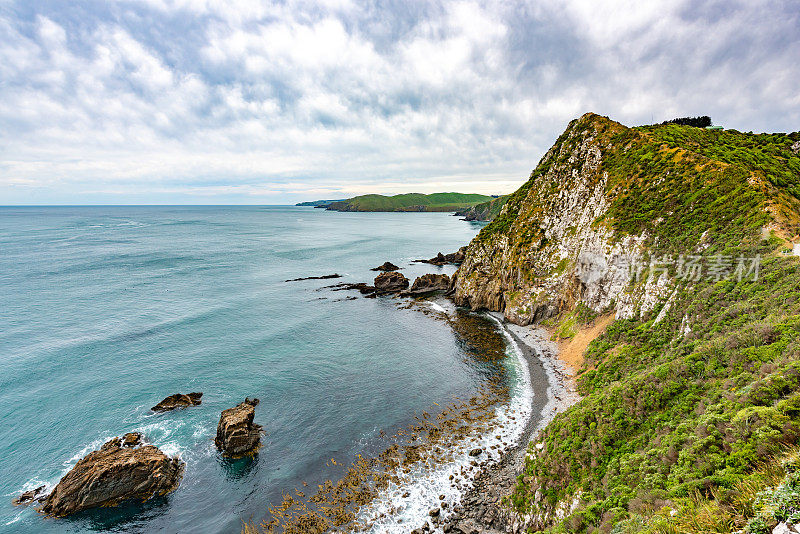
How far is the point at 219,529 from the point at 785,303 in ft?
128

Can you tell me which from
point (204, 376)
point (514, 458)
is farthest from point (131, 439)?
point (514, 458)

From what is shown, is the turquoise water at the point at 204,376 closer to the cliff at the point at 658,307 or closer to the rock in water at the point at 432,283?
the rock in water at the point at 432,283

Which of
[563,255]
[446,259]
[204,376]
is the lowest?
[204,376]

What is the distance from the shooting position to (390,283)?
76625 mm

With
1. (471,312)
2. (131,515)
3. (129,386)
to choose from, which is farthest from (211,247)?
(131,515)

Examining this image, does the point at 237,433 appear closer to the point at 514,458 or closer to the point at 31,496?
the point at 31,496

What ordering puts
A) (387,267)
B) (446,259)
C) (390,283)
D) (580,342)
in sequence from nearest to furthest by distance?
(580,342) → (390,283) → (387,267) → (446,259)

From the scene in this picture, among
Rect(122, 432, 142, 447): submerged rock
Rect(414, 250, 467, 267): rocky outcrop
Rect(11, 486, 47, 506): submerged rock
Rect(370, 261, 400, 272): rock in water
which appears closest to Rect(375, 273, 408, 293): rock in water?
Rect(370, 261, 400, 272): rock in water

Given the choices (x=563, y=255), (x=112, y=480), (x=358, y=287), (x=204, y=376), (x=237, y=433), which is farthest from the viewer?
(x=358, y=287)

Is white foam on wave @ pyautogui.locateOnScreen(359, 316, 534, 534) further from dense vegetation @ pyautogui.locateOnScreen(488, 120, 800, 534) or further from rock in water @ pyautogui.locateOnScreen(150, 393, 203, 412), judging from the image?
rock in water @ pyautogui.locateOnScreen(150, 393, 203, 412)

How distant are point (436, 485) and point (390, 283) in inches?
2129

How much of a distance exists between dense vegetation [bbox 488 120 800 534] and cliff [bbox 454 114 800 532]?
88mm

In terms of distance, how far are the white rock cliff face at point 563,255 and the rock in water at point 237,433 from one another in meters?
40.2

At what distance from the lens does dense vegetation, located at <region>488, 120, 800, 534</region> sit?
1198 centimetres
